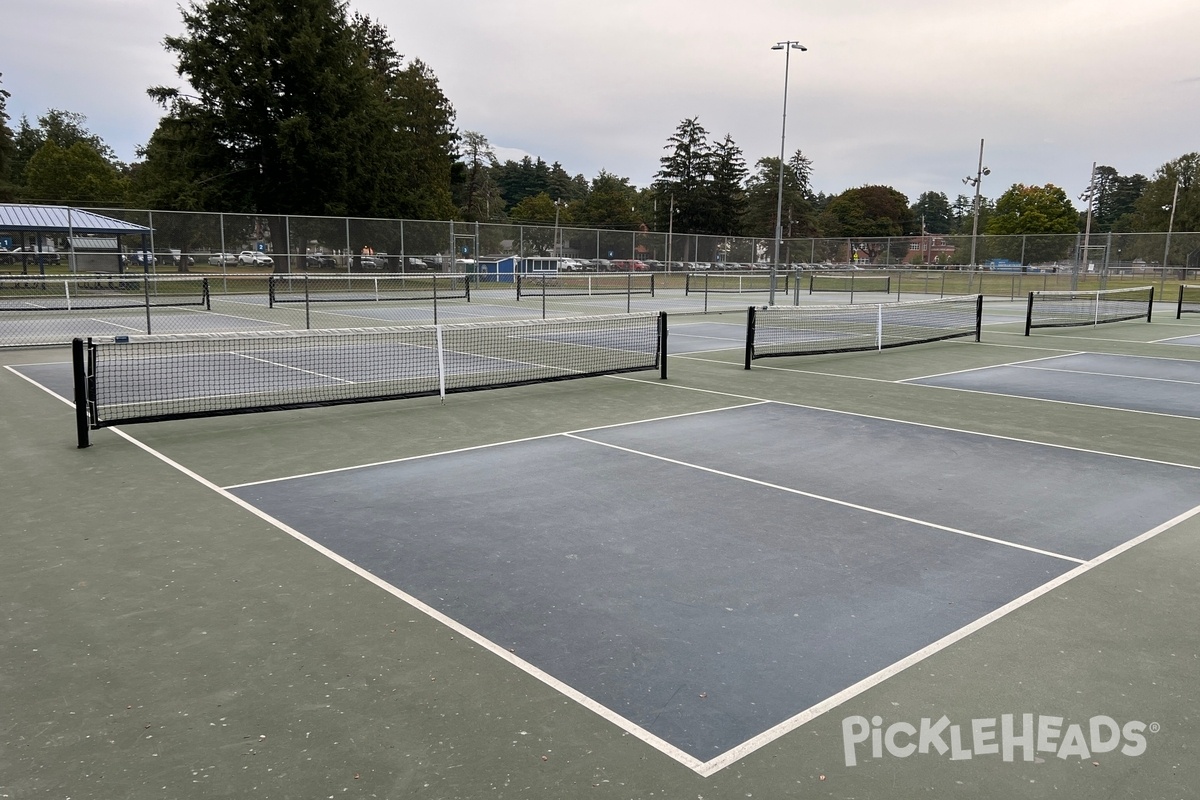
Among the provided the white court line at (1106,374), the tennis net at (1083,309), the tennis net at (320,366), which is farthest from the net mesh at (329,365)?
the tennis net at (1083,309)

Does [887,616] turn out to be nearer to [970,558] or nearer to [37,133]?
[970,558]

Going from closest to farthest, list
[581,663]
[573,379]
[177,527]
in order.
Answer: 1. [581,663]
2. [177,527]
3. [573,379]

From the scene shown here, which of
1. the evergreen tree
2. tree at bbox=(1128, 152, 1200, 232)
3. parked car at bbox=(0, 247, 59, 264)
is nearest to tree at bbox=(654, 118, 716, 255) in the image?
the evergreen tree

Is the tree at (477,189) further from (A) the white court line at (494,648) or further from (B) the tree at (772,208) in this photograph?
(A) the white court line at (494,648)

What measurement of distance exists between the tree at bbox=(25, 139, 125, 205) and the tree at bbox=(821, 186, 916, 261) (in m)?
93.2

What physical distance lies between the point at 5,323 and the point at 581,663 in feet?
79.2

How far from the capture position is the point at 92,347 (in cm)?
911

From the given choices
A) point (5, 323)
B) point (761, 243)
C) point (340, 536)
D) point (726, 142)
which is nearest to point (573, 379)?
point (340, 536)

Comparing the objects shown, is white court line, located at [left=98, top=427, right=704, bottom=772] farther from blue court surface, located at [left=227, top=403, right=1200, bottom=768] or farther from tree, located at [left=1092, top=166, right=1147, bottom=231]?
tree, located at [left=1092, top=166, right=1147, bottom=231]

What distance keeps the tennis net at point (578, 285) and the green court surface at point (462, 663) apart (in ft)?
95.0

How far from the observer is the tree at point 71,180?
79375 millimetres

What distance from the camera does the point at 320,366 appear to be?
15070 mm

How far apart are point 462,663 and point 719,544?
2.37 meters

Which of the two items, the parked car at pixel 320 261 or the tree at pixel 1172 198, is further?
the tree at pixel 1172 198
